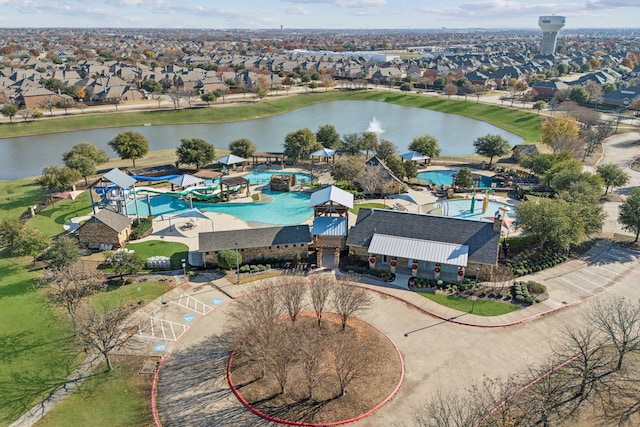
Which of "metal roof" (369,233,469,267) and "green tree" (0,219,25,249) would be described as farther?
"green tree" (0,219,25,249)

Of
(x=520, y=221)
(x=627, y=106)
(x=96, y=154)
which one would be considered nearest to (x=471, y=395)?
(x=520, y=221)

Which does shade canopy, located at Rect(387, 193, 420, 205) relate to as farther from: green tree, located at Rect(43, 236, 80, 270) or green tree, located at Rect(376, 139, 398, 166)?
green tree, located at Rect(43, 236, 80, 270)

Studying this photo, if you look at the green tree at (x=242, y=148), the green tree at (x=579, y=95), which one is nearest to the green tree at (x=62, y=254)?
the green tree at (x=242, y=148)

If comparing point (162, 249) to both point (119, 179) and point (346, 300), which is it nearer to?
point (119, 179)

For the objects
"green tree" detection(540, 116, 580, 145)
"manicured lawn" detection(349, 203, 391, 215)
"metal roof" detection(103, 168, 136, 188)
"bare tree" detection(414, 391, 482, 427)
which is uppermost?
"green tree" detection(540, 116, 580, 145)

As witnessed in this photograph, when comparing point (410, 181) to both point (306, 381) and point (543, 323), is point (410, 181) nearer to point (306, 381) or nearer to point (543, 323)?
point (543, 323)

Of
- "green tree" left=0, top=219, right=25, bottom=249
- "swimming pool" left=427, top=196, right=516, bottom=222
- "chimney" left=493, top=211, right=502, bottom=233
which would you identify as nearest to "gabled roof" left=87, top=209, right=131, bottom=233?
"green tree" left=0, top=219, right=25, bottom=249
